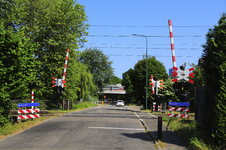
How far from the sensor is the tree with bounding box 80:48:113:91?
7769cm

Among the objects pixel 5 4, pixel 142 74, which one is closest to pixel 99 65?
pixel 142 74

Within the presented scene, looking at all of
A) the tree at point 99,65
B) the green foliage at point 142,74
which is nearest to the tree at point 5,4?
the green foliage at point 142,74

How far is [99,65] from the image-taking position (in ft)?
256

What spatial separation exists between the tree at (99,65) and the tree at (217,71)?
6882 cm

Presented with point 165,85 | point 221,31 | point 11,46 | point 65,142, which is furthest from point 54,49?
point 221,31

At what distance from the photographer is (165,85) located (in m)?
38.0

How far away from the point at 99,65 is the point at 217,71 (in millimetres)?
70260

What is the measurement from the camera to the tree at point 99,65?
77688mm

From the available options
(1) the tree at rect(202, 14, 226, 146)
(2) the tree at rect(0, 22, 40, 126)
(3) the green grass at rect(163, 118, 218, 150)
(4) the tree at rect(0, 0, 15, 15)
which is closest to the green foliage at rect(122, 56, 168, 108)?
(4) the tree at rect(0, 0, 15, 15)

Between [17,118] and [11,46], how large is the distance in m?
4.03

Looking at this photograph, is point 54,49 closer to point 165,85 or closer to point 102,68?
point 165,85

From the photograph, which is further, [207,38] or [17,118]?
[17,118]

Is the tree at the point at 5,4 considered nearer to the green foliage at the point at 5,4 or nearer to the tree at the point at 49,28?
the green foliage at the point at 5,4

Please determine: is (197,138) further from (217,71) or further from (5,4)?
(5,4)
